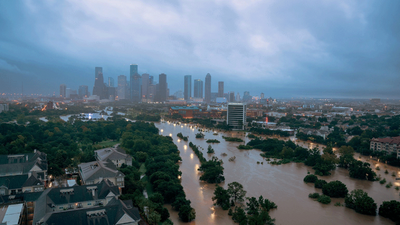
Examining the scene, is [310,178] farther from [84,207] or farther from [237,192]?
[84,207]

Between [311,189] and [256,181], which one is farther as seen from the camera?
[256,181]

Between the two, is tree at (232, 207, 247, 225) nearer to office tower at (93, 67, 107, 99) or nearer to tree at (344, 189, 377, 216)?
tree at (344, 189, 377, 216)

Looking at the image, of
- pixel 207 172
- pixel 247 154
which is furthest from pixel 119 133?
pixel 207 172

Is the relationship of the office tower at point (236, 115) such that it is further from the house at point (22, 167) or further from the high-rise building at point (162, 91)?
the high-rise building at point (162, 91)

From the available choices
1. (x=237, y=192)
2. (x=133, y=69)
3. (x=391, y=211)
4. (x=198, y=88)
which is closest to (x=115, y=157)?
(x=237, y=192)

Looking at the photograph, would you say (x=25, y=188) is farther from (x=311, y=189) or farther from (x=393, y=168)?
(x=393, y=168)

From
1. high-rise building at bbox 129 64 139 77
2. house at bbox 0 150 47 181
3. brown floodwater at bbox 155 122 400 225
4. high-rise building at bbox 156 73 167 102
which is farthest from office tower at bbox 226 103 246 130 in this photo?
high-rise building at bbox 129 64 139 77
